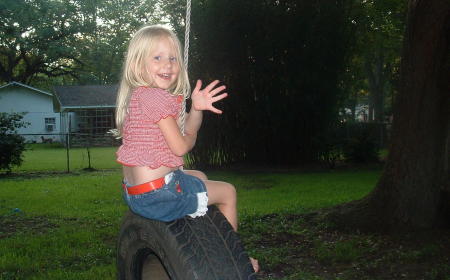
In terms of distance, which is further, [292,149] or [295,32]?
[292,149]

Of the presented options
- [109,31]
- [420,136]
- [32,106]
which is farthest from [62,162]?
[109,31]

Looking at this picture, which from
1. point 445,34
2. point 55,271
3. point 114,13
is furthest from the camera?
point 114,13

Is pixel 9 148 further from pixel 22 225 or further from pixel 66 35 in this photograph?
pixel 66 35

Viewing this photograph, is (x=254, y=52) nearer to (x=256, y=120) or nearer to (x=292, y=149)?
(x=256, y=120)

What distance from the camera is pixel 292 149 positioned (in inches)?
529

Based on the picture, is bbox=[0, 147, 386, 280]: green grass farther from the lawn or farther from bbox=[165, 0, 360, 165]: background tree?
bbox=[165, 0, 360, 165]: background tree

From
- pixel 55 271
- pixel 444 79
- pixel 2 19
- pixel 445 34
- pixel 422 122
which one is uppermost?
pixel 2 19

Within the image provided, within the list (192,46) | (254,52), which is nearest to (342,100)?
(254,52)

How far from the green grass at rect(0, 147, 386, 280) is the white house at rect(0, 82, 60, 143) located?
2415 cm

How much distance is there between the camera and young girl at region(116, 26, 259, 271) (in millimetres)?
2443

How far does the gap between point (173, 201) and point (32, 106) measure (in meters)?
36.4

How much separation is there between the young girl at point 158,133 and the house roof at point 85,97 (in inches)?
1300

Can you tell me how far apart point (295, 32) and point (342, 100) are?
2.49 metres

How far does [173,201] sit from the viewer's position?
96.0 inches
